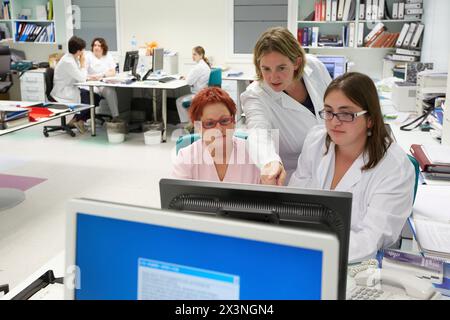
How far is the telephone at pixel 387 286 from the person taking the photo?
1.17 metres

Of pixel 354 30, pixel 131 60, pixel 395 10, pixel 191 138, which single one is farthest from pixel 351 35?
pixel 191 138

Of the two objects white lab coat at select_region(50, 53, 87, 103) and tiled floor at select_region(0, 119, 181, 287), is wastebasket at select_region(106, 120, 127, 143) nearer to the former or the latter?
tiled floor at select_region(0, 119, 181, 287)

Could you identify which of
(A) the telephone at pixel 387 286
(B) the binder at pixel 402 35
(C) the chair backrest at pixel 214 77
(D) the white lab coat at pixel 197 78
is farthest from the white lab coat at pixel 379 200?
(B) the binder at pixel 402 35

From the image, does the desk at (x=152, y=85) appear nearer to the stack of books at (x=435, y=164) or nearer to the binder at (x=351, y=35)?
the binder at (x=351, y=35)

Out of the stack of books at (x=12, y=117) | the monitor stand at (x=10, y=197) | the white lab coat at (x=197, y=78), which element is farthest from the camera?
the white lab coat at (x=197, y=78)

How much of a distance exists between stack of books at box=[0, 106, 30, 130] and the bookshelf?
169 inches

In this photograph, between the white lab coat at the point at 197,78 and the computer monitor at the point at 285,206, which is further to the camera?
the white lab coat at the point at 197,78

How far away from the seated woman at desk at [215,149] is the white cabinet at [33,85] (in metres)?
5.80

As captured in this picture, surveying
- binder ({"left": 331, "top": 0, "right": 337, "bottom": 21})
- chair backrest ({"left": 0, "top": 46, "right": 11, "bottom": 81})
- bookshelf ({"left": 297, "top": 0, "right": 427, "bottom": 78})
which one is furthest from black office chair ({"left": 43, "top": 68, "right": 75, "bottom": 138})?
binder ({"left": 331, "top": 0, "right": 337, "bottom": 21})

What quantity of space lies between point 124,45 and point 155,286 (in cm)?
748

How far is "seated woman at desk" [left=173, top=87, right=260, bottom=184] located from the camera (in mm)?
1824

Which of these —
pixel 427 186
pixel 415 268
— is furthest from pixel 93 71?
pixel 415 268

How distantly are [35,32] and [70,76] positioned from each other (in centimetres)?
230
